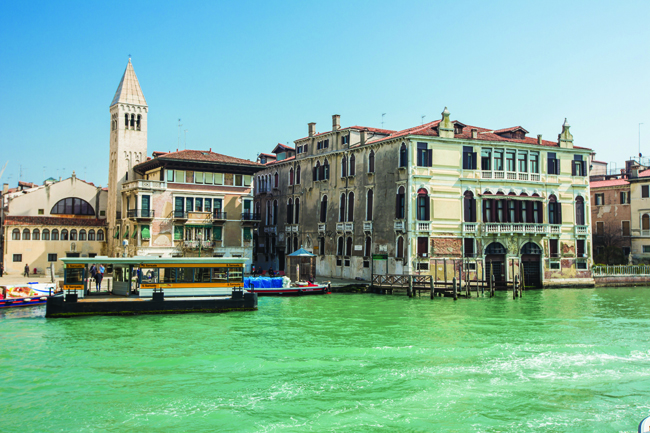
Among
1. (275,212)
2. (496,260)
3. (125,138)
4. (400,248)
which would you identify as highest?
(125,138)

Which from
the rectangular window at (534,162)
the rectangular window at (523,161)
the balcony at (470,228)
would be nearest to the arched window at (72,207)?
the balcony at (470,228)

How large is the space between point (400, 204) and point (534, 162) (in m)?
10.2

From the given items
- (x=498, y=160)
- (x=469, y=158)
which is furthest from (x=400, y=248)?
(x=498, y=160)

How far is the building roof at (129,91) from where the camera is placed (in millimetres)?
43844

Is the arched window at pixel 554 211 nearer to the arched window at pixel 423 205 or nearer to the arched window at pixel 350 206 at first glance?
the arched window at pixel 423 205

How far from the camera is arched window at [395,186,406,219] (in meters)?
37.0

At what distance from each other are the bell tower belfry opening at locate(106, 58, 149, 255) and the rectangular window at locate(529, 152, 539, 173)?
89.6 ft

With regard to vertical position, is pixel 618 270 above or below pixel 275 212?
below

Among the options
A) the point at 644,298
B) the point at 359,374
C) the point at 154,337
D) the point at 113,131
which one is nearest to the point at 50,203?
the point at 113,131

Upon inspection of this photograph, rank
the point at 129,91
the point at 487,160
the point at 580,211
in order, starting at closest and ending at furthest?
the point at 487,160
the point at 580,211
the point at 129,91

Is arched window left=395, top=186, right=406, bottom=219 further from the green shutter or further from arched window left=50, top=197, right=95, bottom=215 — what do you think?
arched window left=50, top=197, right=95, bottom=215

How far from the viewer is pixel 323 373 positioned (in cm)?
1503

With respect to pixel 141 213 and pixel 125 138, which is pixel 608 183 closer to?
pixel 141 213

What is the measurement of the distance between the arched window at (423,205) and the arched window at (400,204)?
3.01 feet
